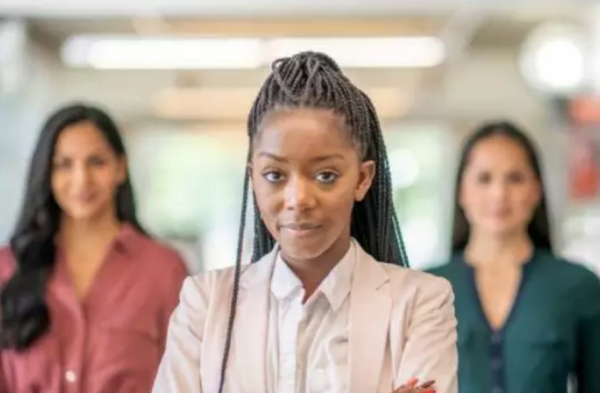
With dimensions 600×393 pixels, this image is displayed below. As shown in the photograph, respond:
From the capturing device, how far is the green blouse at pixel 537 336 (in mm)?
2268

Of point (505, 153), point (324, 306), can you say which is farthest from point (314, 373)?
point (505, 153)

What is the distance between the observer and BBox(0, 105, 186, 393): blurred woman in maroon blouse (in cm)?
208

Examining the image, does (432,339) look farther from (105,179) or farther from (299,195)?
(105,179)

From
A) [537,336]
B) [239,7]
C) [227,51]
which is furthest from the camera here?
[227,51]

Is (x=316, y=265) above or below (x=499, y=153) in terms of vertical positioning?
below

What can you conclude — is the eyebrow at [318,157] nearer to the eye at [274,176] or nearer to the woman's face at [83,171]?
the eye at [274,176]

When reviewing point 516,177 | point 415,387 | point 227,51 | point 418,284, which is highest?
point 227,51

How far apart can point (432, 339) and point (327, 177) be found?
0.22m

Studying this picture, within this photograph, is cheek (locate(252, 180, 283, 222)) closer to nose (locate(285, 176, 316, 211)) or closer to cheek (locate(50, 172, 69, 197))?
nose (locate(285, 176, 316, 211))

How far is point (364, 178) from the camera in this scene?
1.36 m

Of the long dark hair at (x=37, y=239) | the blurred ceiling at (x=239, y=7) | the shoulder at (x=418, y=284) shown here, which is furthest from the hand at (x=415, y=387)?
the blurred ceiling at (x=239, y=7)

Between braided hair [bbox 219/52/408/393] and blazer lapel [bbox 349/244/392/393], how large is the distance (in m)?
0.06

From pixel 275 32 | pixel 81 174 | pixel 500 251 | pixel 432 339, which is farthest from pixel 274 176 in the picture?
pixel 275 32

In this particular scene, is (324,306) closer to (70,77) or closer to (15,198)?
(15,198)
